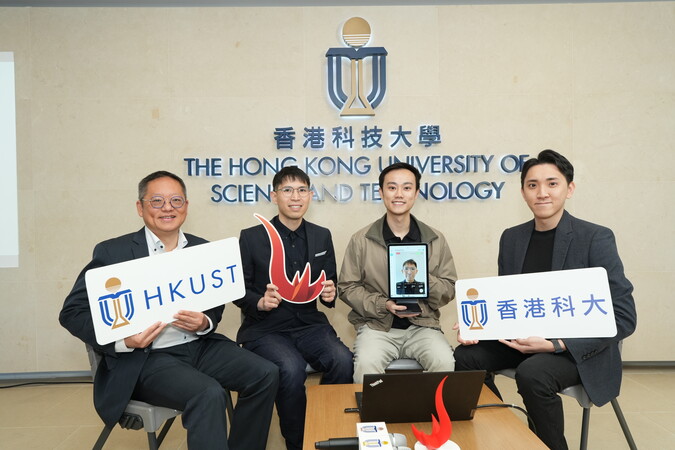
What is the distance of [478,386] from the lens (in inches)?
64.3

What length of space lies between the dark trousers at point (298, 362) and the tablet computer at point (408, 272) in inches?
18.8

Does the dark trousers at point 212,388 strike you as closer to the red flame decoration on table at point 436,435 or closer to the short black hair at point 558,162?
the red flame decoration on table at point 436,435

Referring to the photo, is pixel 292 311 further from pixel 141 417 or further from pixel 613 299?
pixel 613 299

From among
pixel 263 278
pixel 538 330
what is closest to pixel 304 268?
pixel 263 278

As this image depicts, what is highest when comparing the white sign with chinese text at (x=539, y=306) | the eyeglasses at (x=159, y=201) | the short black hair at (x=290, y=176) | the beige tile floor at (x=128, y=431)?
the short black hair at (x=290, y=176)

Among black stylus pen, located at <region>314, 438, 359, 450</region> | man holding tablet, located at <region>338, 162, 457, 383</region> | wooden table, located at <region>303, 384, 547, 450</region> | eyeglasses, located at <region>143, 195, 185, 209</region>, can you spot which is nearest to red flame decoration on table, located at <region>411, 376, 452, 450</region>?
wooden table, located at <region>303, 384, 547, 450</region>

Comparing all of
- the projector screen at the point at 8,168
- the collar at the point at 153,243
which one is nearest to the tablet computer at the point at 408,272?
the collar at the point at 153,243

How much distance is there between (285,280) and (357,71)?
195 centimetres

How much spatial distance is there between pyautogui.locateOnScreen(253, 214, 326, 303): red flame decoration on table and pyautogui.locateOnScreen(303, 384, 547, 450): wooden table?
76cm

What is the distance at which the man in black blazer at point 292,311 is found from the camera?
2.46 meters

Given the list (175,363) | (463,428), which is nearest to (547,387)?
(463,428)

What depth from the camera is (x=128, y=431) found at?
2.88m

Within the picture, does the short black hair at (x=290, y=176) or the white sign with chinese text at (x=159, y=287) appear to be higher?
the short black hair at (x=290, y=176)

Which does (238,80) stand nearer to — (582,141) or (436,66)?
(436,66)
